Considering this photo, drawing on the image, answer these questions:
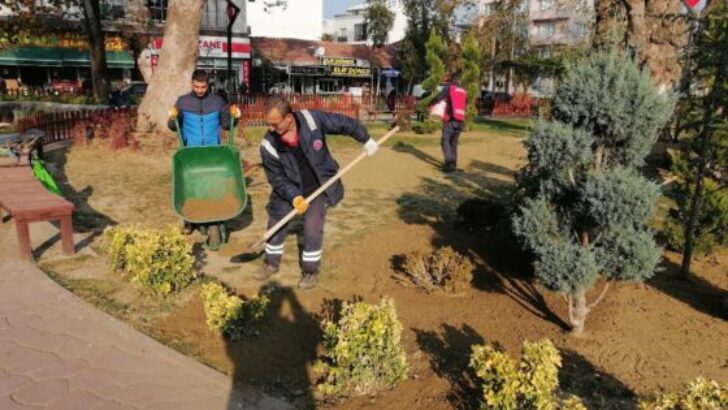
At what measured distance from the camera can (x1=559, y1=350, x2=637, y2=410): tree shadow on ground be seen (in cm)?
329

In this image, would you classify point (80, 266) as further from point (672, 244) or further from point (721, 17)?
point (721, 17)

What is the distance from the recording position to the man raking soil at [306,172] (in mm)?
4842

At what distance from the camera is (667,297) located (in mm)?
4691

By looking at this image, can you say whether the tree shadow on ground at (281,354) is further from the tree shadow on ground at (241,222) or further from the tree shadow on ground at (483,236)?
the tree shadow on ground at (241,222)

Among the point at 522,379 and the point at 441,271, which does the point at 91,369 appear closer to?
the point at 522,379

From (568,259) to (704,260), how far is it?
2762 mm

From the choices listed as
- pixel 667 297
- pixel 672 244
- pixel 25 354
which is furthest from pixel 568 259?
pixel 25 354

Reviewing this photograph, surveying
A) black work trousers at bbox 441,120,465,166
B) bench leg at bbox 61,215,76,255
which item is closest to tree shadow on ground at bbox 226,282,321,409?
bench leg at bbox 61,215,76,255

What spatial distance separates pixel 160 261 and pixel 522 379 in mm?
3008

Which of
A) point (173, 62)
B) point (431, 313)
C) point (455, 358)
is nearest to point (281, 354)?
point (455, 358)

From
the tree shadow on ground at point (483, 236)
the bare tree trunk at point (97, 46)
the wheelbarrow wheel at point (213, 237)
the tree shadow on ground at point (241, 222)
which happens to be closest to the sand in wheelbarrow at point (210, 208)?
the wheelbarrow wheel at point (213, 237)

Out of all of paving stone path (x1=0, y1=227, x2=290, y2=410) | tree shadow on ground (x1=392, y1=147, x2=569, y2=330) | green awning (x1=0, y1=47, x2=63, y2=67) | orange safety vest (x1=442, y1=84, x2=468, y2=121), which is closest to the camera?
paving stone path (x1=0, y1=227, x2=290, y2=410)

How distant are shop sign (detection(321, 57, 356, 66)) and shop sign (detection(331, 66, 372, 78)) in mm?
271

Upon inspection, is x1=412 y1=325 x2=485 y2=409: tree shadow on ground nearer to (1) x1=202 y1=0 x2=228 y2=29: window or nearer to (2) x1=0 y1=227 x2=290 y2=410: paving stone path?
(2) x1=0 y1=227 x2=290 y2=410: paving stone path
